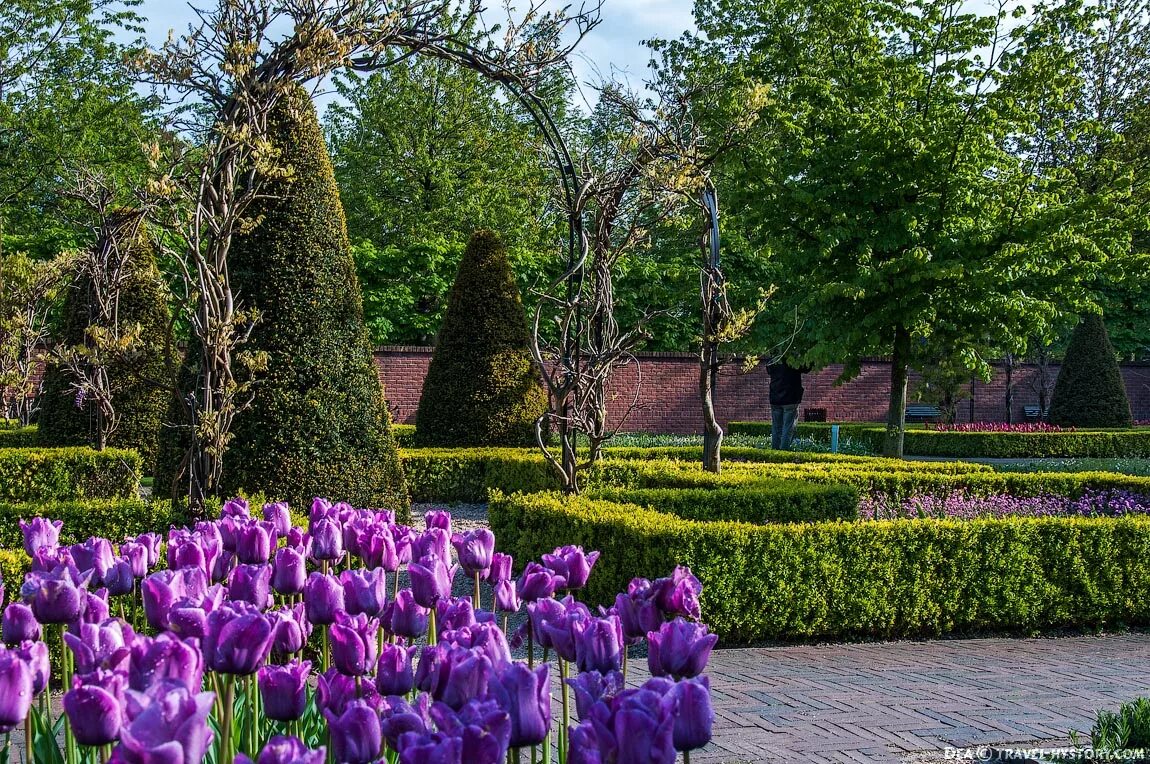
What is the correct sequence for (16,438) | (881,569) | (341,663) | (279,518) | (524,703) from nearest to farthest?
(524,703) < (341,663) < (279,518) < (881,569) < (16,438)

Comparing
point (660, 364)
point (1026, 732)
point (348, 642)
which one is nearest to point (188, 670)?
point (348, 642)

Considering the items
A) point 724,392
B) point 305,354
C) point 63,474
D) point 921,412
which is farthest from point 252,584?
point 921,412

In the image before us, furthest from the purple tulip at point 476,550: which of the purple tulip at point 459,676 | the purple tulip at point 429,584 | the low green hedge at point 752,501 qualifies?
the low green hedge at point 752,501

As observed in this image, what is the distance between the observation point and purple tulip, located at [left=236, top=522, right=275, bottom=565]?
317 centimetres

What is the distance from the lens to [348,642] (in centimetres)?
215

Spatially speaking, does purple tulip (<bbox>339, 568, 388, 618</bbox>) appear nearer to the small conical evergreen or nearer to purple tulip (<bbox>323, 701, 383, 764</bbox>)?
purple tulip (<bbox>323, 701, 383, 764</bbox>)

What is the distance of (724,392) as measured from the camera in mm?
27094

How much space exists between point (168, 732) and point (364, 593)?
1.07m

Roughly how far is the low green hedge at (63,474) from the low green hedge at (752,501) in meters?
5.92

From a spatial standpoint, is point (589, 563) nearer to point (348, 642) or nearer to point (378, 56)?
point (348, 642)

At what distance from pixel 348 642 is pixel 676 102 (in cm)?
767

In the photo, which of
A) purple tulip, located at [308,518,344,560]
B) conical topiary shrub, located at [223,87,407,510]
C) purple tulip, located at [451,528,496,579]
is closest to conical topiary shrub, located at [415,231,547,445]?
conical topiary shrub, located at [223,87,407,510]

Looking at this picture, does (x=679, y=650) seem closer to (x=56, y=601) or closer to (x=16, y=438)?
(x=56, y=601)

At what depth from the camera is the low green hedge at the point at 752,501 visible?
8070 millimetres
